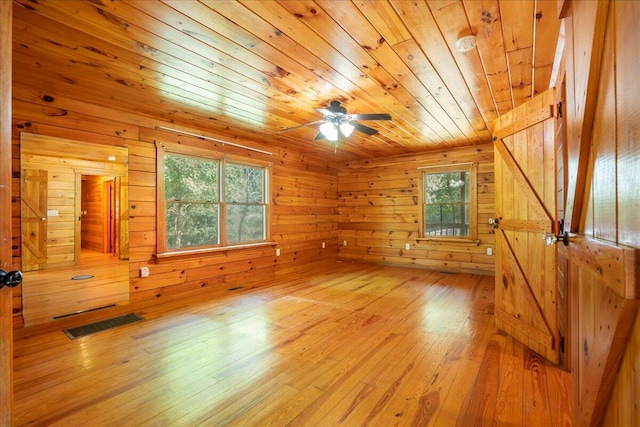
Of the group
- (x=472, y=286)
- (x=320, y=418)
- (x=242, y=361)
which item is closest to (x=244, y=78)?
(x=242, y=361)

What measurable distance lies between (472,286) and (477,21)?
3804 millimetres

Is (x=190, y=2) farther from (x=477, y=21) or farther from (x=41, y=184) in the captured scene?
(x=41, y=184)

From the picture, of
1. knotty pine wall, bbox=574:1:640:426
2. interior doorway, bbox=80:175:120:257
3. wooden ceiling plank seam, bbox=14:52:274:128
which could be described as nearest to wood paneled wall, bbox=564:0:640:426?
knotty pine wall, bbox=574:1:640:426

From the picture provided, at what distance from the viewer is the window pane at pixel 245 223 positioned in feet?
15.3

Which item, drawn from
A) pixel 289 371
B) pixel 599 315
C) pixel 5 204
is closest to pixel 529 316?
pixel 599 315

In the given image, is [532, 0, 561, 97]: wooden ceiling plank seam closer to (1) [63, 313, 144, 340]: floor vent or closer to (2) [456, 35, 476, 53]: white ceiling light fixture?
(2) [456, 35, 476, 53]: white ceiling light fixture

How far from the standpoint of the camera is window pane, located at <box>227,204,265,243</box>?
4.68 m

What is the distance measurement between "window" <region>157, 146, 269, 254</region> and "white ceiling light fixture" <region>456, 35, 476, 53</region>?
11.3 feet

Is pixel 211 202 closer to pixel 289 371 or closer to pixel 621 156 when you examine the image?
pixel 289 371

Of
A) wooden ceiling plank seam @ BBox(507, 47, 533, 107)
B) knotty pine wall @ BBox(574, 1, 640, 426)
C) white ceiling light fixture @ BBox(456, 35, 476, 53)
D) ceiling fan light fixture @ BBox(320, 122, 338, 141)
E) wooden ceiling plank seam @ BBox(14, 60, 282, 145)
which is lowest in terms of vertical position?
knotty pine wall @ BBox(574, 1, 640, 426)

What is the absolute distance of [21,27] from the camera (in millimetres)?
1880

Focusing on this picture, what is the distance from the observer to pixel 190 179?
4.14 m

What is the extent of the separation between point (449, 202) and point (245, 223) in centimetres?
387

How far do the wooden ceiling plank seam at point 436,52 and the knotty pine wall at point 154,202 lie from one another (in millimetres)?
3178
